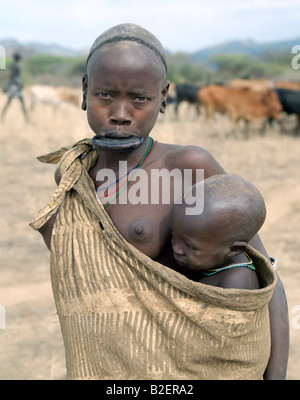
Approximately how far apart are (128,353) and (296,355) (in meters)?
2.05

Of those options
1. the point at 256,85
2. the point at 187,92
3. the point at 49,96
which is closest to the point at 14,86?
the point at 49,96

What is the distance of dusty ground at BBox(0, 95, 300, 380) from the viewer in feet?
9.89

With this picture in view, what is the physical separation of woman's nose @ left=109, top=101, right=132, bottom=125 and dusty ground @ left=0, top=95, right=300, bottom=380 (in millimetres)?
1275

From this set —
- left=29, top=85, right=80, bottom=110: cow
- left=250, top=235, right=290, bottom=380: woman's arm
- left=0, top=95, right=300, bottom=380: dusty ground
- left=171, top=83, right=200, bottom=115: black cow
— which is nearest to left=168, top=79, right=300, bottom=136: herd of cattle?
left=0, top=95, right=300, bottom=380: dusty ground

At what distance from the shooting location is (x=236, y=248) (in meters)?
1.36

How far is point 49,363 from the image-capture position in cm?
287

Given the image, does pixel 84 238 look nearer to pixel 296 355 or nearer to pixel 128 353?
pixel 128 353

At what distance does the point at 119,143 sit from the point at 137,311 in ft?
1.57

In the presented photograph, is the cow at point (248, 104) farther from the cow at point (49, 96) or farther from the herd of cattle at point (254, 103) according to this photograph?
the cow at point (49, 96)

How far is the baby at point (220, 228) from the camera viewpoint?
52.2 inches

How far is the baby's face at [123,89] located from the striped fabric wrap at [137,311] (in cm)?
21

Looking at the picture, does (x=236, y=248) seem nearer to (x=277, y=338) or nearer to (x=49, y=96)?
(x=277, y=338)

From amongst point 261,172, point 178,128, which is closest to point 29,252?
point 261,172

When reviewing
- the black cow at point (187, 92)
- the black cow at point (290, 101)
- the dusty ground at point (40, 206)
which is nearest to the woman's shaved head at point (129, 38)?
the dusty ground at point (40, 206)
